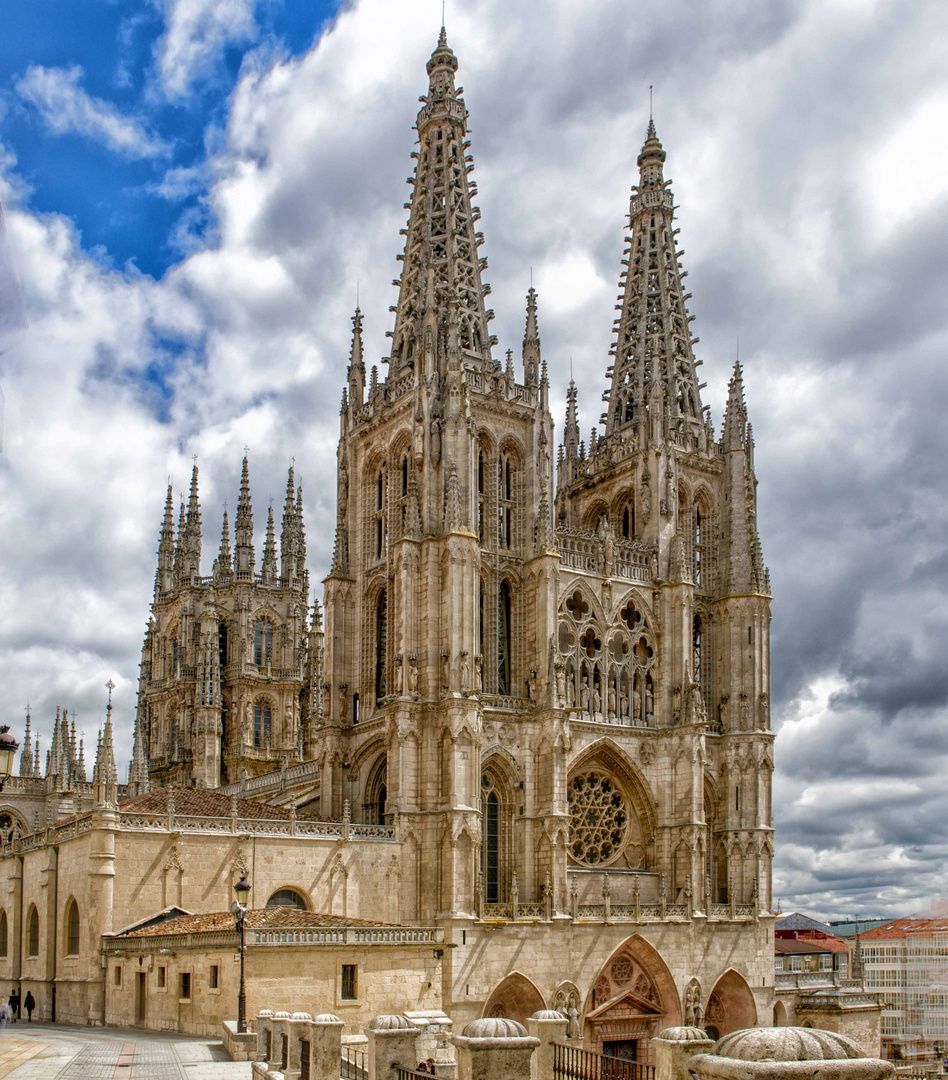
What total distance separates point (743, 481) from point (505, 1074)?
45.9 m

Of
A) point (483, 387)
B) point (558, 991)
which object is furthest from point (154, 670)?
point (558, 991)

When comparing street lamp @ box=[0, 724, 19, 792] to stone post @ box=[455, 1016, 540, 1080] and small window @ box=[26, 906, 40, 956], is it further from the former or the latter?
small window @ box=[26, 906, 40, 956]

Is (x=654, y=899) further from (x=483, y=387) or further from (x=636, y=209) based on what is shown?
(x=636, y=209)

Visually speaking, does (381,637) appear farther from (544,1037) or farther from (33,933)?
(544,1037)

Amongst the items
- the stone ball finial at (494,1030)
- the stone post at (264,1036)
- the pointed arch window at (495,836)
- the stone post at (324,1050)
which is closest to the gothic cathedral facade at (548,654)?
the pointed arch window at (495,836)

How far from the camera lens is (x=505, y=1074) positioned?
45.3ft

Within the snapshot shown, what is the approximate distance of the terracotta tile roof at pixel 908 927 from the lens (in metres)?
70.2

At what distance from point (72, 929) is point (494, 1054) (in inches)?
1168

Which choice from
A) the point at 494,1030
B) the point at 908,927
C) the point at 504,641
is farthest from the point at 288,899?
the point at 908,927

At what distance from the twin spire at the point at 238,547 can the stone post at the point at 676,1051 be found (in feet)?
215

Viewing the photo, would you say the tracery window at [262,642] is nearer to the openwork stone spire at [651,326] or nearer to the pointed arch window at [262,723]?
the pointed arch window at [262,723]

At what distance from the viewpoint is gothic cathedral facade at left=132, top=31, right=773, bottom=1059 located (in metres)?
44.8

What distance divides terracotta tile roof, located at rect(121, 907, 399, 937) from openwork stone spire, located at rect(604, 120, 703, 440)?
28260 millimetres

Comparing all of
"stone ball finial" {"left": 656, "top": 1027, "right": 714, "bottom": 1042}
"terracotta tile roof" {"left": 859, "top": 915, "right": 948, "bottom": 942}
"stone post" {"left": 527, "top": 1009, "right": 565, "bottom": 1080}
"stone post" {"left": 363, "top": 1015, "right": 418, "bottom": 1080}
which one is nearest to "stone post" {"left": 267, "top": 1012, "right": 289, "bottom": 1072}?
"stone post" {"left": 363, "top": 1015, "right": 418, "bottom": 1080}
